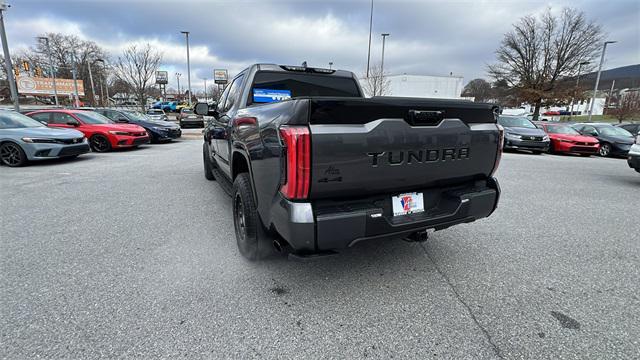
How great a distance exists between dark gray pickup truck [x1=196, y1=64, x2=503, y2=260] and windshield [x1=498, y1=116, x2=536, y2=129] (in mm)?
12184

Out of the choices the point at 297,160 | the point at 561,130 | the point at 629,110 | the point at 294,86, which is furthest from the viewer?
the point at 629,110

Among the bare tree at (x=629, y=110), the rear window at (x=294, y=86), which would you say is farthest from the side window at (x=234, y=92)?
the bare tree at (x=629, y=110)

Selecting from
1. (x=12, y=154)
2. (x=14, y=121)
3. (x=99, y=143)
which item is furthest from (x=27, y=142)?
(x=99, y=143)

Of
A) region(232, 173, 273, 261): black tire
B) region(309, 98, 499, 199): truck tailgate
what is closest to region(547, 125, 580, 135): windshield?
region(309, 98, 499, 199): truck tailgate

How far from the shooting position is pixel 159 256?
292cm

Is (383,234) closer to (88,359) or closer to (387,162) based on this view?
(387,162)

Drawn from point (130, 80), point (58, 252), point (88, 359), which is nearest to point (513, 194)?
point (88, 359)

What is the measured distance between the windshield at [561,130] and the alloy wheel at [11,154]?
713 inches

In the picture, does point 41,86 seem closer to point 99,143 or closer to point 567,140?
point 99,143

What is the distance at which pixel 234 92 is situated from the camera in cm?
405

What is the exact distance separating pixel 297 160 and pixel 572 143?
14.3 meters

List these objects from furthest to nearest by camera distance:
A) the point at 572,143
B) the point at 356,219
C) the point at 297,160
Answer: the point at 572,143 < the point at 356,219 < the point at 297,160

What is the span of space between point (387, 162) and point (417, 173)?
31 cm

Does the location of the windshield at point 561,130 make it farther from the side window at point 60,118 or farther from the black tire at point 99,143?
the side window at point 60,118
